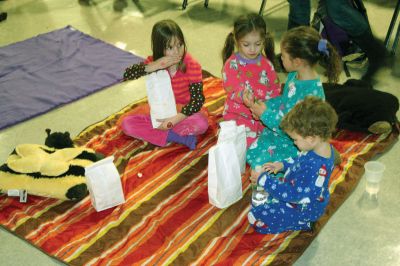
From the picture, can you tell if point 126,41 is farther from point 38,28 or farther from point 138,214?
point 138,214

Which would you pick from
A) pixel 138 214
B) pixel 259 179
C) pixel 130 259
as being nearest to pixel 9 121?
pixel 138 214

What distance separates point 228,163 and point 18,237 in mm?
934

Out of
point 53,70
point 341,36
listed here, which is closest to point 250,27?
point 341,36

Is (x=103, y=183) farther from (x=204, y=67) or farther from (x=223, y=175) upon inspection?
(x=204, y=67)

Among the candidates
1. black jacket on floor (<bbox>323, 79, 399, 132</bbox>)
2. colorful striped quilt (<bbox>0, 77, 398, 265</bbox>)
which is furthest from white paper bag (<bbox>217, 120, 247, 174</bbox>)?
black jacket on floor (<bbox>323, 79, 399, 132</bbox>)

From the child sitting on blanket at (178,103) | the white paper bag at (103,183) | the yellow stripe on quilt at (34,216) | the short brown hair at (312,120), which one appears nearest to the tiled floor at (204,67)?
the yellow stripe on quilt at (34,216)

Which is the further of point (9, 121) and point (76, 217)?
point (9, 121)

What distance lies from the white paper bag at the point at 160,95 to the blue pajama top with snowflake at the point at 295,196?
2.27ft

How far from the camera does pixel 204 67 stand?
347cm

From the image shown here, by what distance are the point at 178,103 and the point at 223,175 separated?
667 millimetres

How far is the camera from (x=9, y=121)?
2980 mm

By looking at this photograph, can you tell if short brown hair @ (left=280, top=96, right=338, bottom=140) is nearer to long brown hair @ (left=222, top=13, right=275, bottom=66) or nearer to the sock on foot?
long brown hair @ (left=222, top=13, right=275, bottom=66)

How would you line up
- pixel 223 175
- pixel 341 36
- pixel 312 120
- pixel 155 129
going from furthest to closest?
1. pixel 341 36
2. pixel 155 129
3. pixel 223 175
4. pixel 312 120

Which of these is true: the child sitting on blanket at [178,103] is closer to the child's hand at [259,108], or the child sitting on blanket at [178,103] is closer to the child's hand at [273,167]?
the child's hand at [259,108]
